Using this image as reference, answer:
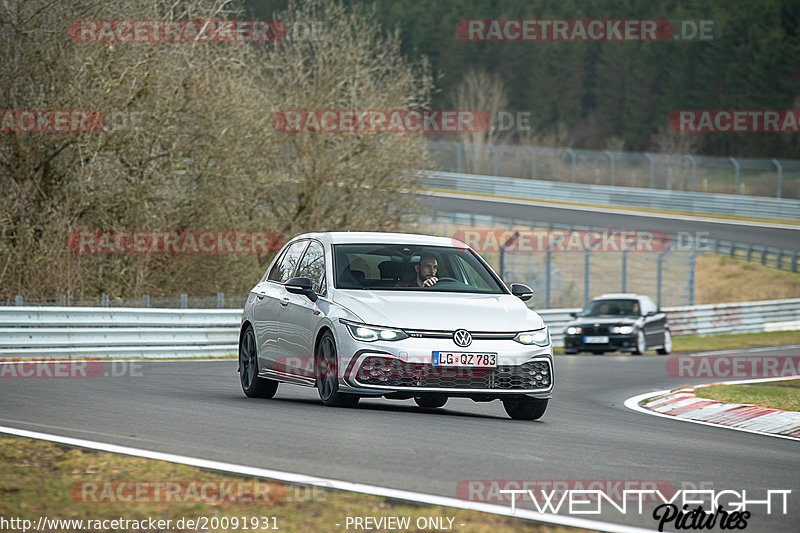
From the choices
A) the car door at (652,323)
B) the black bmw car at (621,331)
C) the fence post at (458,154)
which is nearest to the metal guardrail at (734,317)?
the car door at (652,323)

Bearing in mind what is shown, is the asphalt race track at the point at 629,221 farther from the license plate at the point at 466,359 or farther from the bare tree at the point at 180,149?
the license plate at the point at 466,359

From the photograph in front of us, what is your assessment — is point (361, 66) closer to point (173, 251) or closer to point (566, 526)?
point (173, 251)

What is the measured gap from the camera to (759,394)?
642 inches

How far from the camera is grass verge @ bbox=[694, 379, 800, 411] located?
14.8 metres

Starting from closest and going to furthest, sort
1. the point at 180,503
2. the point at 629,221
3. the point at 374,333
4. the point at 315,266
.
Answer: the point at 180,503, the point at 374,333, the point at 315,266, the point at 629,221

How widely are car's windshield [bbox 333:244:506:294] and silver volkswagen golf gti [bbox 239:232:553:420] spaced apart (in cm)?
1

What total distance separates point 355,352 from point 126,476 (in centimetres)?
385

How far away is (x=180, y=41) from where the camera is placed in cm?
2823

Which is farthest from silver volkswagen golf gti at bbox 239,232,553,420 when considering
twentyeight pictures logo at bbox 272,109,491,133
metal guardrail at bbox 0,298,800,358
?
twentyeight pictures logo at bbox 272,109,491,133

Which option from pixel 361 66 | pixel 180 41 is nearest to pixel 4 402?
pixel 180 41

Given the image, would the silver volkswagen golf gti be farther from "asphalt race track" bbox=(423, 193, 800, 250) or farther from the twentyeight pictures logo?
"asphalt race track" bbox=(423, 193, 800, 250)

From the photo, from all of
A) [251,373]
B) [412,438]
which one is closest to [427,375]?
[412,438]

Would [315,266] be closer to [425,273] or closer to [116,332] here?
[425,273]

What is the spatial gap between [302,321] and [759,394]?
23.6 ft
